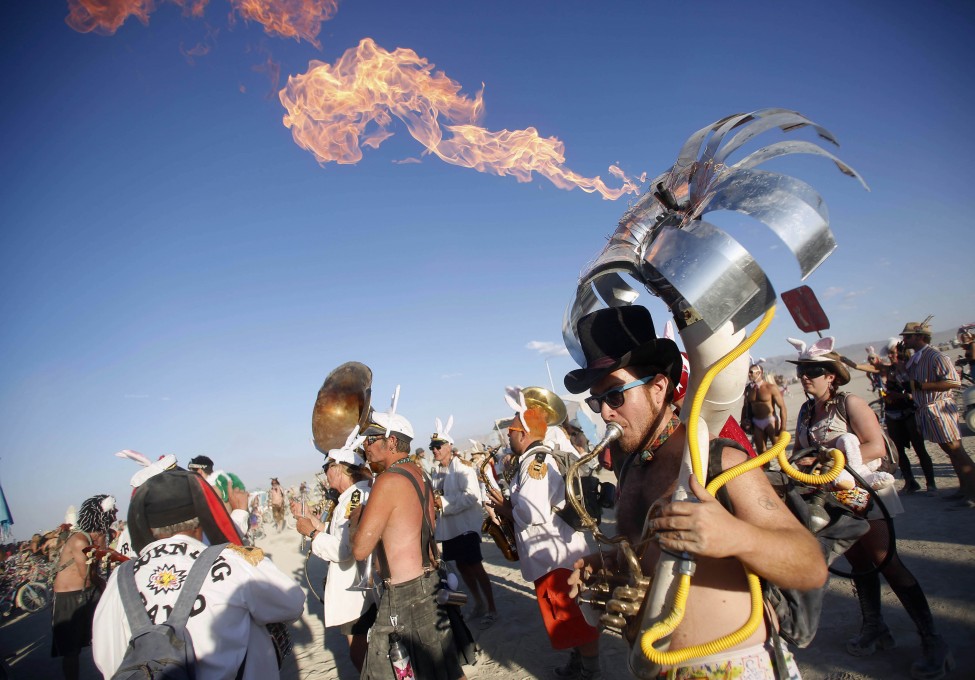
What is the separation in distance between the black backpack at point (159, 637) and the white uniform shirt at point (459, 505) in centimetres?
443

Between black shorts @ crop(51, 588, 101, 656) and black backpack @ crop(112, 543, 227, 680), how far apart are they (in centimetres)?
541

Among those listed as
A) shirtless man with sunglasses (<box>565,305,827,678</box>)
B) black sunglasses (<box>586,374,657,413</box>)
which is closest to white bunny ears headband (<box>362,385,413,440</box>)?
shirtless man with sunglasses (<box>565,305,827,678</box>)

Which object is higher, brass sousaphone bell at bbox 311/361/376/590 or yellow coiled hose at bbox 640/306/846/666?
brass sousaphone bell at bbox 311/361/376/590

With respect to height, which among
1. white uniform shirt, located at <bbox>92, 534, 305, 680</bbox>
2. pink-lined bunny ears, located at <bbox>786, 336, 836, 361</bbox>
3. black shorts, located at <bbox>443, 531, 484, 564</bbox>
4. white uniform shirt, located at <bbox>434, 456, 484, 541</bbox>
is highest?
pink-lined bunny ears, located at <bbox>786, 336, 836, 361</bbox>

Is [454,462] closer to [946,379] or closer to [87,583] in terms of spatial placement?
[87,583]

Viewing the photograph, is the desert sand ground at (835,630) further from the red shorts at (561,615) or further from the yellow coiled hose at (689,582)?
the yellow coiled hose at (689,582)

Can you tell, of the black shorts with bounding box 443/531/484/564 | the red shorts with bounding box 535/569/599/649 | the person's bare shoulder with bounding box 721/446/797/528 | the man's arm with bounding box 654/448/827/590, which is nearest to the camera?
the man's arm with bounding box 654/448/827/590

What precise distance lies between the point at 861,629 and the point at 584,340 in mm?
4219

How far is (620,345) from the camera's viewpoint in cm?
219

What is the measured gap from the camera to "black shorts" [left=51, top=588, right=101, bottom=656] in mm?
5887

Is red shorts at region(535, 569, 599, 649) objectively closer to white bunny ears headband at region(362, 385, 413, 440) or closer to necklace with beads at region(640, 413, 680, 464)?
white bunny ears headband at region(362, 385, 413, 440)

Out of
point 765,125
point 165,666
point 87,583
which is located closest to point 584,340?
point 765,125

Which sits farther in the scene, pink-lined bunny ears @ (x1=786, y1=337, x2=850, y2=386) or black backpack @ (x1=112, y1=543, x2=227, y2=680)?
pink-lined bunny ears @ (x1=786, y1=337, x2=850, y2=386)

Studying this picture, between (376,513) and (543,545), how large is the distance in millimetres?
1891
